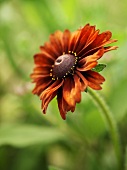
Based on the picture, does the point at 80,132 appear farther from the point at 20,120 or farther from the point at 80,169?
the point at 20,120

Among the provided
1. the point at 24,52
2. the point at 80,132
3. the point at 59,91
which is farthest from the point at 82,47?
the point at 24,52

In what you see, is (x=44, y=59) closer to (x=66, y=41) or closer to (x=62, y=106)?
(x=66, y=41)

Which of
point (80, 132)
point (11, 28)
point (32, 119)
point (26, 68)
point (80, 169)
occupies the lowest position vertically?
point (80, 169)

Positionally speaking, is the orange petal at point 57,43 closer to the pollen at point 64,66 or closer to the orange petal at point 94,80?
the pollen at point 64,66

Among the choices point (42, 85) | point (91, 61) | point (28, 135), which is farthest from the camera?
point (28, 135)

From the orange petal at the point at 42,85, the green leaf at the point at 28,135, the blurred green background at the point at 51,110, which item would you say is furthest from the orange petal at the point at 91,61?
the green leaf at the point at 28,135

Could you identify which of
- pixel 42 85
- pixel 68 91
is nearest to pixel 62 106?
pixel 68 91

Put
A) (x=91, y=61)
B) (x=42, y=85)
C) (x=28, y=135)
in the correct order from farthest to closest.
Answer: (x=28, y=135) → (x=42, y=85) → (x=91, y=61)
